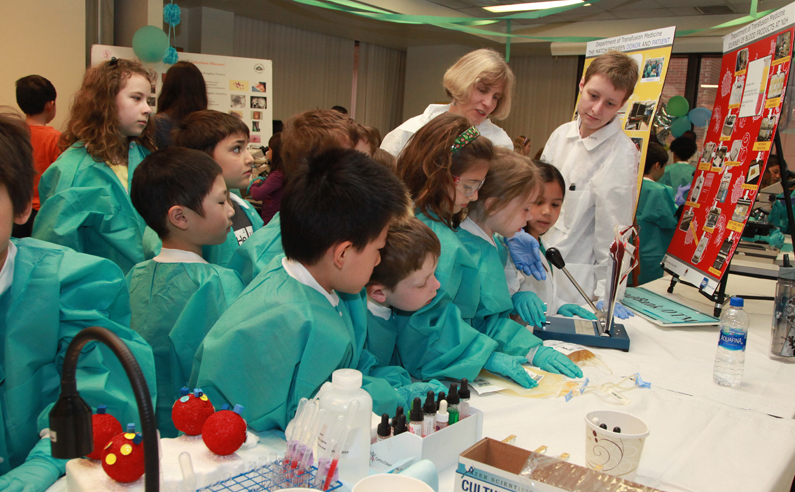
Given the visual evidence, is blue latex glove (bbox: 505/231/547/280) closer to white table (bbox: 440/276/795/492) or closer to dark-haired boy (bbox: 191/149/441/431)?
white table (bbox: 440/276/795/492)

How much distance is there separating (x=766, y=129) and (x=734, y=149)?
0.78 feet

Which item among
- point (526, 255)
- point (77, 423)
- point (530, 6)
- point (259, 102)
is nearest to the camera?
point (77, 423)

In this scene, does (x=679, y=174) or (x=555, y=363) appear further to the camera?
(x=679, y=174)

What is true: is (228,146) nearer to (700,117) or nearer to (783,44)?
(783,44)

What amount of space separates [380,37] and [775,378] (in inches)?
315

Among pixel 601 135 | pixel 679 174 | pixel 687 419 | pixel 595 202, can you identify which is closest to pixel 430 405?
pixel 687 419

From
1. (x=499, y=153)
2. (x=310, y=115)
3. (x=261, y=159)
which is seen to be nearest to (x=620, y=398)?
(x=499, y=153)

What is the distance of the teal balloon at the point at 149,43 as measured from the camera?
15.6 feet

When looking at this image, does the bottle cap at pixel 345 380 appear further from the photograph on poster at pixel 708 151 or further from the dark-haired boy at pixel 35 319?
the photograph on poster at pixel 708 151

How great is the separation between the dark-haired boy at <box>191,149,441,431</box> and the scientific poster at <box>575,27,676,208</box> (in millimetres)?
2500

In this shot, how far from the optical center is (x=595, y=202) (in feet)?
8.98

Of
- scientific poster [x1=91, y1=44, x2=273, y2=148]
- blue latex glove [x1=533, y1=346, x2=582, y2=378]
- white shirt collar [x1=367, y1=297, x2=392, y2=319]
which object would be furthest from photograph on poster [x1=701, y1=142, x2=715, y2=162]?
scientific poster [x1=91, y1=44, x2=273, y2=148]

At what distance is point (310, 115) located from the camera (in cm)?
201

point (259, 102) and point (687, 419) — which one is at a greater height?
point (259, 102)
